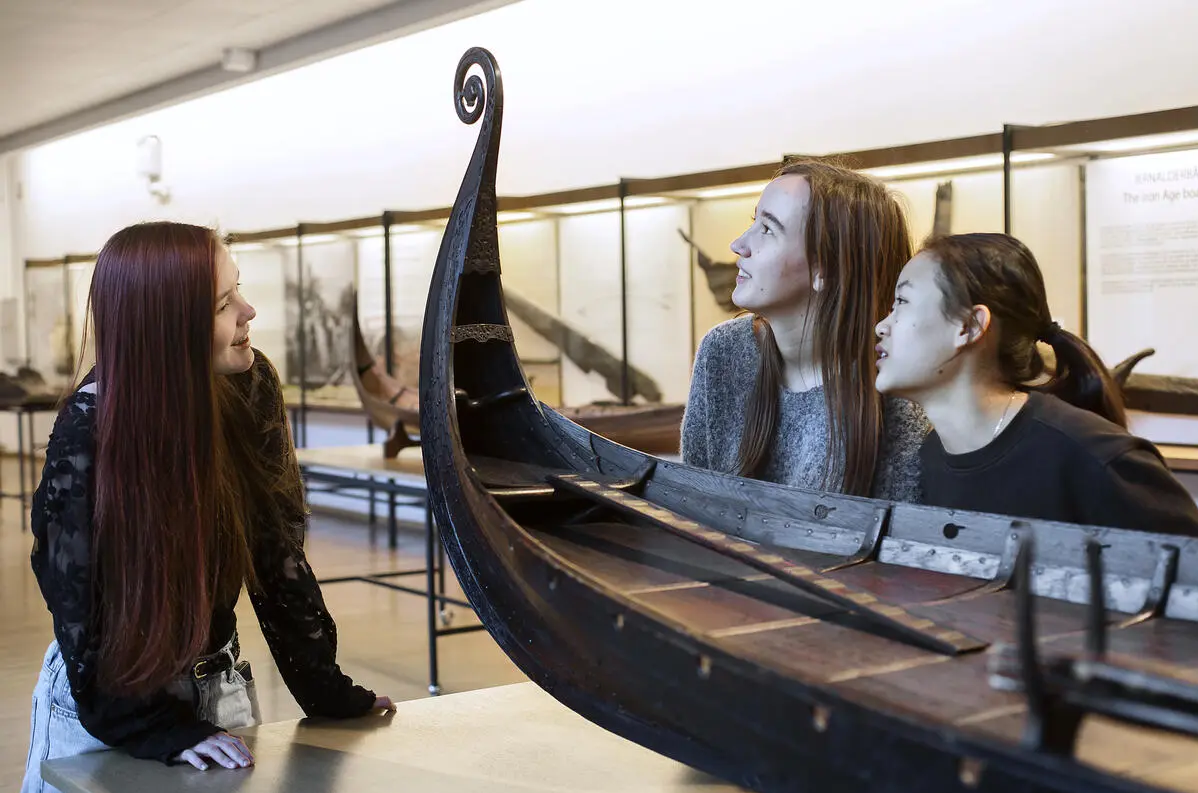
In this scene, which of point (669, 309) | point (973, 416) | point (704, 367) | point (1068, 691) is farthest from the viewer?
point (669, 309)

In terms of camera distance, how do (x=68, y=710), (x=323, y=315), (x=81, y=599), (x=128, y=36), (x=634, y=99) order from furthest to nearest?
1. (x=323, y=315)
2. (x=128, y=36)
3. (x=634, y=99)
4. (x=68, y=710)
5. (x=81, y=599)

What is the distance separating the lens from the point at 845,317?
2.59 metres

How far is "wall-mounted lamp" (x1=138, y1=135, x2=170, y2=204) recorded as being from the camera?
13.7 metres

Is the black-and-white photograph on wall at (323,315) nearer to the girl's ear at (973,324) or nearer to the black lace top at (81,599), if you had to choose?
the black lace top at (81,599)

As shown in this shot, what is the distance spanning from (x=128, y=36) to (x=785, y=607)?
10.2 m

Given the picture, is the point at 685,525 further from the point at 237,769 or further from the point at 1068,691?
the point at 1068,691

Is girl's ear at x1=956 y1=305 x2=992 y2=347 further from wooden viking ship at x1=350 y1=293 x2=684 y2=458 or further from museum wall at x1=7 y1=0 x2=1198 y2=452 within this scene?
wooden viking ship at x1=350 y1=293 x2=684 y2=458

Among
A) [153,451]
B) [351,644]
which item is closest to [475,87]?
[153,451]

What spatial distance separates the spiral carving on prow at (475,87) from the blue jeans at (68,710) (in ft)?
3.62

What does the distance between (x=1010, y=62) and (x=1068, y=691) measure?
233 inches

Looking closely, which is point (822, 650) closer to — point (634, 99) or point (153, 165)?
point (634, 99)

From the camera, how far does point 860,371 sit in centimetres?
256

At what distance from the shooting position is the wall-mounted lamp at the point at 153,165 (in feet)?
45.0

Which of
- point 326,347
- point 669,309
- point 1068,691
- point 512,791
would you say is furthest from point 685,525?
point 326,347
